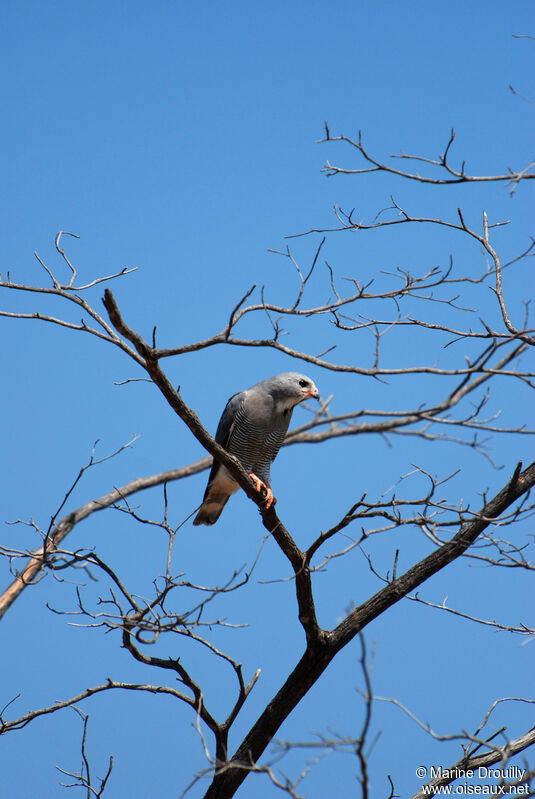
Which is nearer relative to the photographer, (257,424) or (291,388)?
(291,388)

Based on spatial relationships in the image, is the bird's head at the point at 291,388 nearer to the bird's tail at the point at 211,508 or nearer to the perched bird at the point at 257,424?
Result: the perched bird at the point at 257,424

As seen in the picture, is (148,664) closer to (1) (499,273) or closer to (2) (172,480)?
(1) (499,273)

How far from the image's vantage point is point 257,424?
5535 mm

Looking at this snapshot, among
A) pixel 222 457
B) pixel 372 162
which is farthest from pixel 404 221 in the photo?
pixel 222 457

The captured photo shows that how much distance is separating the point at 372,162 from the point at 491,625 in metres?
2.57

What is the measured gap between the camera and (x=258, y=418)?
5516 mm

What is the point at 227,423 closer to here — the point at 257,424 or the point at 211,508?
the point at 257,424

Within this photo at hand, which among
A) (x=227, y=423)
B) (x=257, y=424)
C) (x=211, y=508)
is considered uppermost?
(x=227, y=423)

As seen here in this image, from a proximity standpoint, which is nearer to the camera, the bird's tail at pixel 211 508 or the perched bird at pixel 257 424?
the perched bird at pixel 257 424

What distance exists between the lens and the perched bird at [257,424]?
17.9 feet

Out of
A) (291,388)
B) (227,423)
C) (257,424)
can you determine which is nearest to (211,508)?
(227,423)

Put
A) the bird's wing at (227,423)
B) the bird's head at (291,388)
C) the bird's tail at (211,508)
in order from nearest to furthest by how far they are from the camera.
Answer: the bird's head at (291,388) < the bird's wing at (227,423) < the bird's tail at (211,508)

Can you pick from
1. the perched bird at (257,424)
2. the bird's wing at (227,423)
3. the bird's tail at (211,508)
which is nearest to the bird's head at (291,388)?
the perched bird at (257,424)

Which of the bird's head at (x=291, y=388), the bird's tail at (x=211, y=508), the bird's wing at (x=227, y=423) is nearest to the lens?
the bird's head at (x=291, y=388)
